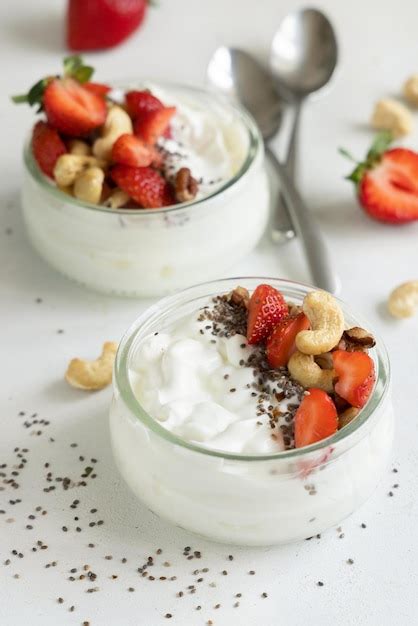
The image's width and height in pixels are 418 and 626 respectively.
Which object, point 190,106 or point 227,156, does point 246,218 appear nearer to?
point 227,156

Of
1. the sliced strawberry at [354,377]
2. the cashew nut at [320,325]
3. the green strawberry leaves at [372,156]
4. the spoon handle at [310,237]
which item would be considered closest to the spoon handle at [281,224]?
the spoon handle at [310,237]

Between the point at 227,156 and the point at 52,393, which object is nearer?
the point at 52,393

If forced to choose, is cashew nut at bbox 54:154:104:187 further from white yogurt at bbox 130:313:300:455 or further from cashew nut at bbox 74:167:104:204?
white yogurt at bbox 130:313:300:455

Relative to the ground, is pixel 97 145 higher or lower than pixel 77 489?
higher

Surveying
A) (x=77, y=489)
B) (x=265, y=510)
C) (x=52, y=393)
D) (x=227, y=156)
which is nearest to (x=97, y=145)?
(x=227, y=156)

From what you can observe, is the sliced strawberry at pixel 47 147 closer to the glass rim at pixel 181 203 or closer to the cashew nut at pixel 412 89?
the glass rim at pixel 181 203
